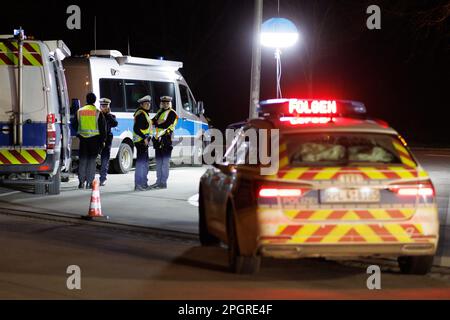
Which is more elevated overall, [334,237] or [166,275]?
[334,237]

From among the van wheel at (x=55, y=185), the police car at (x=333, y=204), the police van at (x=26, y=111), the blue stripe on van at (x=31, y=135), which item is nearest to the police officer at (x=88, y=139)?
the van wheel at (x=55, y=185)

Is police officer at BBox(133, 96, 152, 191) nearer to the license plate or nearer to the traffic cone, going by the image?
the traffic cone

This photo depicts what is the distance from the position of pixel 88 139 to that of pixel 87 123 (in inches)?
12.1

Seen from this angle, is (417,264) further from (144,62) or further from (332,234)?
(144,62)

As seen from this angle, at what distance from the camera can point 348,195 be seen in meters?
8.59

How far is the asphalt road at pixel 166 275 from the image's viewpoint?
8.36 metres

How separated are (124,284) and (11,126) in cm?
838

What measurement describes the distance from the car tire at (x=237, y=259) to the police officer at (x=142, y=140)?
906 centimetres

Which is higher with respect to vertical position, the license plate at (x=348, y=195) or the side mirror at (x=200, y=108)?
the side mirror at (x=200, y=108)

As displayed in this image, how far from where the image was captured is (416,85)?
4834cm

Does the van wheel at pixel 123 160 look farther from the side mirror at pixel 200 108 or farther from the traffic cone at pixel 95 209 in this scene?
the traffic cone at pixel 95 209

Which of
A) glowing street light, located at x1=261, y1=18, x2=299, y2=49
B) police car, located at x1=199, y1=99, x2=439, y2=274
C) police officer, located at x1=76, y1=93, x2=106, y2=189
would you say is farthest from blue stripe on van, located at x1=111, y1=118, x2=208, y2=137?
police car, located at x1=199, y1=99, x2=439, y2=274

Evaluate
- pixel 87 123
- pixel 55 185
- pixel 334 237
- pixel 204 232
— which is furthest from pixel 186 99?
pixel 334 237

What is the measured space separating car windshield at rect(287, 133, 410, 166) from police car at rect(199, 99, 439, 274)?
11 millimetres
